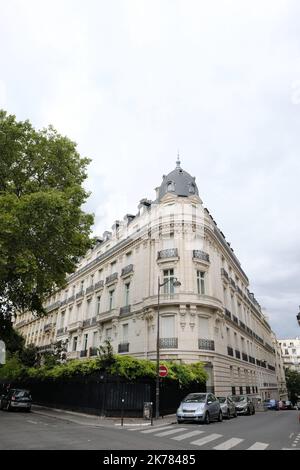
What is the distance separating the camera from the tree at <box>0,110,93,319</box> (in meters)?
18.1

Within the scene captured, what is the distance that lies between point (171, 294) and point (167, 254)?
3383mm

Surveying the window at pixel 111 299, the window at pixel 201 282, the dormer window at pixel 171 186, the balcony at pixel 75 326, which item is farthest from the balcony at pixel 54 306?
the window at pixel 201 282

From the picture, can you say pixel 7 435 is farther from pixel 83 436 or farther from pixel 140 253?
pixel 140 253

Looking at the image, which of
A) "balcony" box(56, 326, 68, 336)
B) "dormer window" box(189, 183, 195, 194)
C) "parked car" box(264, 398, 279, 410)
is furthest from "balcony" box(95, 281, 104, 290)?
"parked car" box(264, 398, 279, 410)

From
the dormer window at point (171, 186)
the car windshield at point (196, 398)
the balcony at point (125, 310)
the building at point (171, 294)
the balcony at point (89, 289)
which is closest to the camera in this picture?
the car windshield at point (196, 398)

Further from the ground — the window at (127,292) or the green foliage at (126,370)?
the window at (127,292)

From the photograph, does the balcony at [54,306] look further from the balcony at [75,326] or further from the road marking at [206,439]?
the road marking at [206,439]

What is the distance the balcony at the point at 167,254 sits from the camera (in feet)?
94.5

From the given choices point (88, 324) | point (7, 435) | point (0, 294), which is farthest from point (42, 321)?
point (7, 435)

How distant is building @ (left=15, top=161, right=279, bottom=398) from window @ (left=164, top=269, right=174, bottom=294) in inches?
3.0

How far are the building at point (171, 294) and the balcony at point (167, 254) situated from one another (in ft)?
0.08

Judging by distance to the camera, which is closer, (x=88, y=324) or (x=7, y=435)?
(x=7, y=435)

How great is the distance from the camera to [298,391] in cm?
8381

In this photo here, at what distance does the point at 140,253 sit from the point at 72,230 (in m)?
12.4
